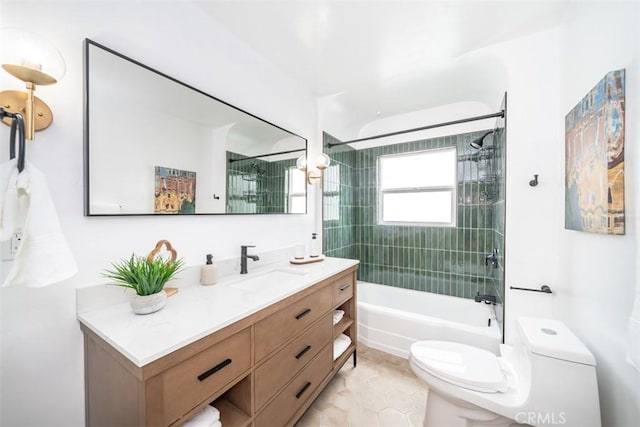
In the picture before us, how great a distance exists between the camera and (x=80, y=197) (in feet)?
3.10

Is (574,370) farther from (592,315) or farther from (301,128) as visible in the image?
(301,128)

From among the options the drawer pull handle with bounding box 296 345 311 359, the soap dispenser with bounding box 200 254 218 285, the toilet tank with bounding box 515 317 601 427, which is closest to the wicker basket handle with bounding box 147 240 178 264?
the soap dispenser with bounding box 200 254 218 285

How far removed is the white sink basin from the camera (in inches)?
Result: 50.8

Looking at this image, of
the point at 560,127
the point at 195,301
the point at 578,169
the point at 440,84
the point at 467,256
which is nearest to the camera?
the point at 195,301

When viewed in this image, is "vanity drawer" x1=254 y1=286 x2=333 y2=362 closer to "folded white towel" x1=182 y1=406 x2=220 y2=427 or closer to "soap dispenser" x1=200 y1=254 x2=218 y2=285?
"folded white towel" x1=182 y1=406 x2=220 y2=427

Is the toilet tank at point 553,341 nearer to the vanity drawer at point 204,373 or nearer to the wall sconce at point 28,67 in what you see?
the vanity drawer at point 204,373

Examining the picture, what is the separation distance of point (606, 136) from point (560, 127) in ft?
2.39

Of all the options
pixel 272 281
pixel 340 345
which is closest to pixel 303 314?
pixel 272 281

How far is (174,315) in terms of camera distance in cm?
92

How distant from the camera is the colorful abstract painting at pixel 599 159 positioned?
89 centimetres

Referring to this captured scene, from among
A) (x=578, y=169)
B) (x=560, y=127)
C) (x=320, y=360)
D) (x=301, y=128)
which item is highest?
(x=301, y=128)

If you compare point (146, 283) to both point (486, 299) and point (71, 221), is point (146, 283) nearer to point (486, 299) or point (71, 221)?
point (71, 221)

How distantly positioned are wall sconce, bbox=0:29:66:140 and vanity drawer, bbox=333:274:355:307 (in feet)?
5.21

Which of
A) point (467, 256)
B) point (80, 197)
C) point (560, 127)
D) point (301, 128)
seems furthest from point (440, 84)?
point (80, 197)
